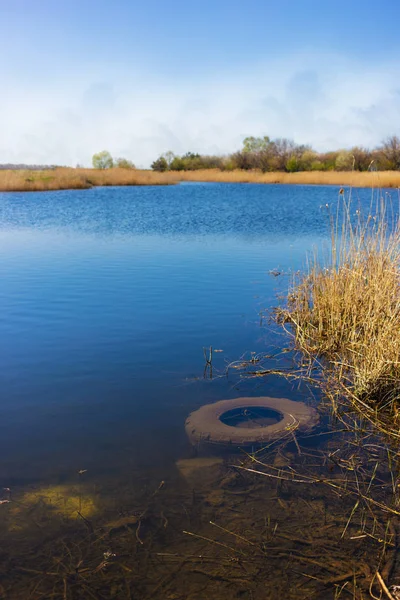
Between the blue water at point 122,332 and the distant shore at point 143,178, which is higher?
the distant shore at point 143,178

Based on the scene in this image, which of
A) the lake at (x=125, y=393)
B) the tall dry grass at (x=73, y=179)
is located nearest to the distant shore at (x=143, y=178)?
the tall dry grass at (x=73, y=179)

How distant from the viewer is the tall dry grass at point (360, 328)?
471 centimetres

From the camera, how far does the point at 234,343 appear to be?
6.73 m

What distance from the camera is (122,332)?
711 cm

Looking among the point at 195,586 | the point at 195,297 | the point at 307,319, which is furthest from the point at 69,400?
the point at 195,297

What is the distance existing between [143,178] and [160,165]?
20415 millimetres

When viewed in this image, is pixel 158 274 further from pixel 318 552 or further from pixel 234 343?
pixel 318 552

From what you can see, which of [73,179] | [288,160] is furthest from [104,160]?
[73,179]

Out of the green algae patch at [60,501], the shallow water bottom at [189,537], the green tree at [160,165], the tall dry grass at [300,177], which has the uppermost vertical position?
the green tree at [160,165]

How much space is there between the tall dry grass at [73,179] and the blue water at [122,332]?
17837 millimetres

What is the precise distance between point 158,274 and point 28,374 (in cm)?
542

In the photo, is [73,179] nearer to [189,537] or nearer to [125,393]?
[125,393]

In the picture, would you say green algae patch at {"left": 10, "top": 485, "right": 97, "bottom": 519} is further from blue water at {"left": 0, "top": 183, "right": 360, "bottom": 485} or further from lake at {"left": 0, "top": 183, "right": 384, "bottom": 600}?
blue water at {"left": 0, "top": 183, "right": 360, "bottom": 485}

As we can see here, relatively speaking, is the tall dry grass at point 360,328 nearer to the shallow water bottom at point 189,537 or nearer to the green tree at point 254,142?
the shallow water bottom at point 189,537
